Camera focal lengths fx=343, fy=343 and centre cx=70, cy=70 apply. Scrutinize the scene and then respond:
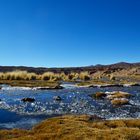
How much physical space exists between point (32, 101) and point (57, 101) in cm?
286

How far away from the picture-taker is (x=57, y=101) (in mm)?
39344

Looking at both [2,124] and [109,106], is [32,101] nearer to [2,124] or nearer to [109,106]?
[109,106]

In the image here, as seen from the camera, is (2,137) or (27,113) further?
(27,113)

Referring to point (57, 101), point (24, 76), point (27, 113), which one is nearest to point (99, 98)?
point (57, 101)

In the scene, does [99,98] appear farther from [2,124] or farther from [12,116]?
[2,124]

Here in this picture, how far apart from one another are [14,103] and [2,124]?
1287 centimetres

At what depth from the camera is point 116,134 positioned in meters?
17.3

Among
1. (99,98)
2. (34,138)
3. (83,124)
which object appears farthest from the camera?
(99,98)

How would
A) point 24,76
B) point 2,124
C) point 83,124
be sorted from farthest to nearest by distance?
point 24,76
point 2,124
point 83,124

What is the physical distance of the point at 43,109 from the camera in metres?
32.4

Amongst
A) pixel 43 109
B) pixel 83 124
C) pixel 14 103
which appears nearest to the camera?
pixel 83 124

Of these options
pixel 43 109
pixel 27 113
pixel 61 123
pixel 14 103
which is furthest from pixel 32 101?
pixel 61 123

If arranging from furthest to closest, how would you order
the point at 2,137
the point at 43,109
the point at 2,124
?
the point at 43,109, the point at 2,124, the point at 2,137

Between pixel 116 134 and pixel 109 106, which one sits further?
pixel 109 106
